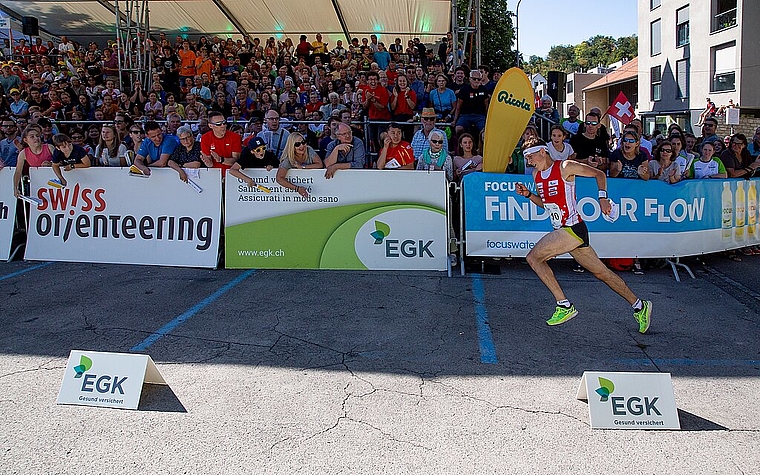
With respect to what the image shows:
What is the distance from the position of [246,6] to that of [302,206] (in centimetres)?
1198

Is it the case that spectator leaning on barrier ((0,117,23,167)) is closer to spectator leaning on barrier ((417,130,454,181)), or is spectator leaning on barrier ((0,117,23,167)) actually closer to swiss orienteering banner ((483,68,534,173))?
spectator leaning on barrier ((417,130,454,181))

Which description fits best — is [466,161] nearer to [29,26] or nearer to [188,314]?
[188,314]

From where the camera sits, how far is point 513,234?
8.46 m

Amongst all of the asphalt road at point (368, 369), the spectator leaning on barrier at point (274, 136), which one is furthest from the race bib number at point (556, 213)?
the spectator leaning on barrier at point (274, 136)

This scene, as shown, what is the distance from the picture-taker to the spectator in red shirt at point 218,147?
8.77 meters

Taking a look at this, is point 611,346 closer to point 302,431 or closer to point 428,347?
point 428,347

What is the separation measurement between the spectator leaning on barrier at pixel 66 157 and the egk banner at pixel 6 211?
30.2 inches

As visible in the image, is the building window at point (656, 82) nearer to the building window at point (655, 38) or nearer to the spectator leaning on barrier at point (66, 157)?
the building window at point (655, 38)

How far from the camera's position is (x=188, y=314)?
655 centimetres

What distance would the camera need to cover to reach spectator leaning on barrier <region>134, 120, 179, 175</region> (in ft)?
29.4

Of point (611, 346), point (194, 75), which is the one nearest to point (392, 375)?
point (611, 346)

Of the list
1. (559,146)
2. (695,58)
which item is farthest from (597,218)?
(695,58)

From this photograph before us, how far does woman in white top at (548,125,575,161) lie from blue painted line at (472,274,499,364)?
2.12 meters

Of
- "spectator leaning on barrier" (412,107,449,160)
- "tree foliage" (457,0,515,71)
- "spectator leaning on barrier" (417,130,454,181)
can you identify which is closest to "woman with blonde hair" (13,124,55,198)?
"spectator leaning on barrier" (412,107,449,160)
